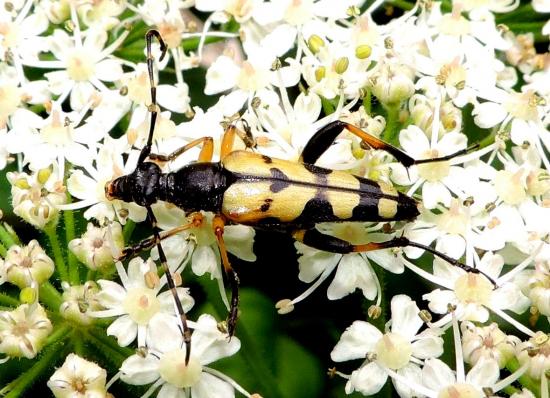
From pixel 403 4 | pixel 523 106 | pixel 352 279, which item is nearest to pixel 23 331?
pixel 352 279

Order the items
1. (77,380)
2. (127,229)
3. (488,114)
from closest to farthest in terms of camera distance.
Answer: (77,380) → (127,229) → (488,114)

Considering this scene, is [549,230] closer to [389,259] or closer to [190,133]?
[389,259]

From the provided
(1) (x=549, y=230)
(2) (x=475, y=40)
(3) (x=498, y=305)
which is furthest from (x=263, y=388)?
(2) (x=475, y=40)

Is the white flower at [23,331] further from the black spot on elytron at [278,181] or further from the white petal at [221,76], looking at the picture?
the white petal at [221,76]

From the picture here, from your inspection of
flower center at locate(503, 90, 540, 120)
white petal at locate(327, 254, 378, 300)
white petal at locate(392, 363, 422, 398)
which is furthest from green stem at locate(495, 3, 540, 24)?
white petal at locate(392, 363, 422, 398)

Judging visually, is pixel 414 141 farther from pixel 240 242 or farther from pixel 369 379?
pixel 369 379

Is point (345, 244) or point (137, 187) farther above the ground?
point (137, 187)

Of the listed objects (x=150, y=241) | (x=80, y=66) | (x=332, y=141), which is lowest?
(x=150, y=241)
